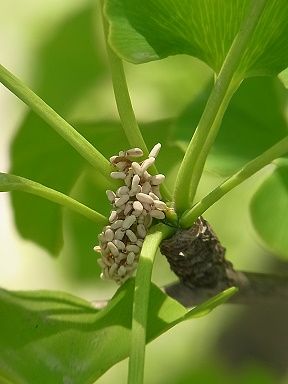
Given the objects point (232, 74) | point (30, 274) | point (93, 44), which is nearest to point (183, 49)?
point (232, 74)

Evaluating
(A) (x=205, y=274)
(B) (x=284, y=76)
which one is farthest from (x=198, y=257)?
(B) (x=284, y=76)

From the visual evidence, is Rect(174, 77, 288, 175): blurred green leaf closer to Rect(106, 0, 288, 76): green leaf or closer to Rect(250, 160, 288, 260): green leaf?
Rect(250, 160, 288, 260): green leaf

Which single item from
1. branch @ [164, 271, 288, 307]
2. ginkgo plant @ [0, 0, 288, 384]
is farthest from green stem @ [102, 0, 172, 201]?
branch @ [164, 271, 288, 307]

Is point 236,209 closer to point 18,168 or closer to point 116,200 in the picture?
point 18,168

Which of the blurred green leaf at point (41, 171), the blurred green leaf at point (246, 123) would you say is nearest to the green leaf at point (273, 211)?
the blurred green leaf at point (246, 123)

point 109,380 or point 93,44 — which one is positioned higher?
point 93,44
